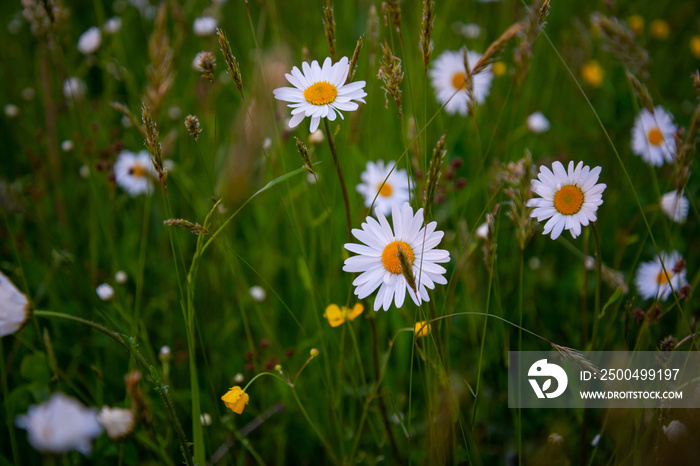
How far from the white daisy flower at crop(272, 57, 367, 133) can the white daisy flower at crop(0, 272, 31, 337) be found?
63 cm

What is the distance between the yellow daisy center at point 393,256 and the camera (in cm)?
102

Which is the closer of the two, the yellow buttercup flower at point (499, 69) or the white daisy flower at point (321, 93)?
the white daisy flower at point (321, 93)

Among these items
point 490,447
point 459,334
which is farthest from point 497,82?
point 490,447

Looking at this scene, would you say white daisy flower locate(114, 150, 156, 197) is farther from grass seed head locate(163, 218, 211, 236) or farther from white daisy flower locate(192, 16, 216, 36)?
grass seed head locate(163, 218, 211, 236)

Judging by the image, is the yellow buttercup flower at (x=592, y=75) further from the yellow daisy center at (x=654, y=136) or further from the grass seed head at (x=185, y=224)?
the grass seed head at (x=185, y=224)

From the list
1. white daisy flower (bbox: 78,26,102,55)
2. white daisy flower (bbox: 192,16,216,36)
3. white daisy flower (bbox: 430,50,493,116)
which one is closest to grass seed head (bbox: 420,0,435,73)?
white daisy flower (bbox: 430,50,493,116)

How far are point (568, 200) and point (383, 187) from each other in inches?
39.5

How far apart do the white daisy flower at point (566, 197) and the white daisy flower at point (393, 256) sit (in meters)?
0.26

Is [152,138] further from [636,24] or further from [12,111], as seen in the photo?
[636,24]

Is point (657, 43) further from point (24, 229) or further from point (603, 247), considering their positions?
point (24, 229)

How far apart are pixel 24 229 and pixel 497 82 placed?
2.78 metres

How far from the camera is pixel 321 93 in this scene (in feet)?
3.48

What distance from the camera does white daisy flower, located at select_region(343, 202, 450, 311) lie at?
998 mm

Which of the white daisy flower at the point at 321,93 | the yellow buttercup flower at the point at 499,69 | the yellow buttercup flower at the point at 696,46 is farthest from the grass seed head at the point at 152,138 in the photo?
the yellow buttercup flower at the point at 696,46
